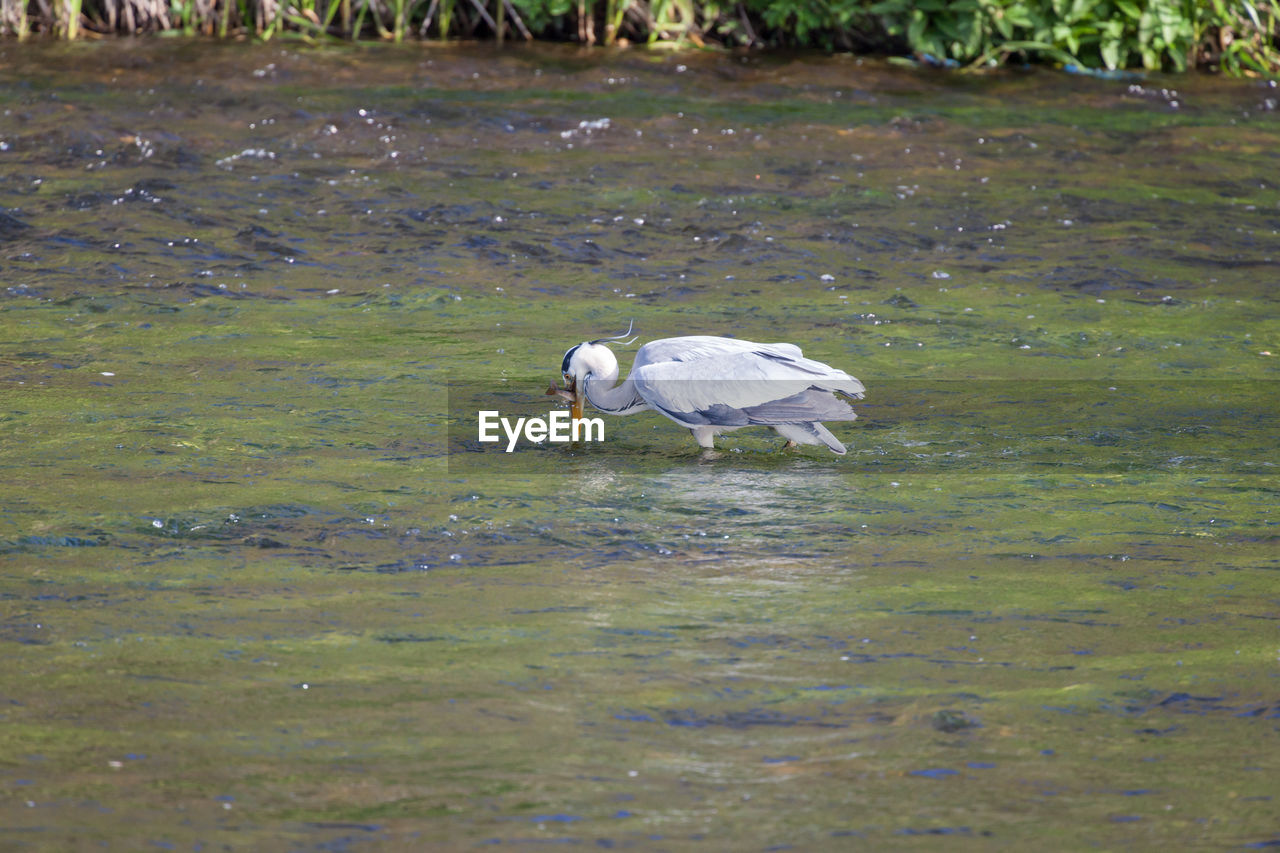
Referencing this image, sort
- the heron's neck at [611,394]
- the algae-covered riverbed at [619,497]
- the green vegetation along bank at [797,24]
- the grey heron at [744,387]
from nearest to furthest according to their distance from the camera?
the algae-covered riverbed at [619,497] → the grey heron at [744,387] → the heron's neck at [611,394] → the green vegetation along bank at [797,24]

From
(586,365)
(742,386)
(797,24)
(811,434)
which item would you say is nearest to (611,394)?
(586,365)

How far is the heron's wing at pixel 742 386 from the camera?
5.32 m

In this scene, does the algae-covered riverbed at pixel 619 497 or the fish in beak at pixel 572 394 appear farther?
the fish in beak at pixel 572 394

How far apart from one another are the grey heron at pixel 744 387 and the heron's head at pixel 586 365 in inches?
4.9

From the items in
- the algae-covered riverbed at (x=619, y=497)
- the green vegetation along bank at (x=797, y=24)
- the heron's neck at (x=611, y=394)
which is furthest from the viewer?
the green vegetation along bank at (x=797, y=24)

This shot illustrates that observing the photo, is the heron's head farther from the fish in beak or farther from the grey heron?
the grey heron

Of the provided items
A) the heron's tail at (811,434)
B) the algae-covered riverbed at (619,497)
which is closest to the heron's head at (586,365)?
the algae-covered riverbed at (619,497)

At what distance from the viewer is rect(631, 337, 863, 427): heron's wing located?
17.5 ft

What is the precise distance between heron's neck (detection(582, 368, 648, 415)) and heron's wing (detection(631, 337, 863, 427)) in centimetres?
11

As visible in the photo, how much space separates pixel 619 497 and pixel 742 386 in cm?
65

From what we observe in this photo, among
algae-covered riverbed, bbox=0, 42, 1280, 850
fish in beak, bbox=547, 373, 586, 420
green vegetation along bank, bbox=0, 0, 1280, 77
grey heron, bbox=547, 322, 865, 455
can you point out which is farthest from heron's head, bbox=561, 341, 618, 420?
green vegetation along bank, bbox=0, 0, 1280, 77

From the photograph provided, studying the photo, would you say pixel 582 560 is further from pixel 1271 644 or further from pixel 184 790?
pixel 1271 644

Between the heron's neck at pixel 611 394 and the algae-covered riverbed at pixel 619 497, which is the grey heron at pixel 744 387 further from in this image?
the algae-covered riverbed at pixel 619 497

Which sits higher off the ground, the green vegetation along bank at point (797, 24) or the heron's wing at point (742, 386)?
the green vegetation along bank at point (797, 24)
